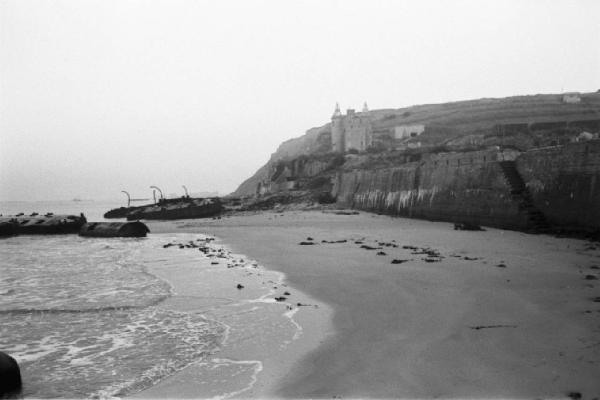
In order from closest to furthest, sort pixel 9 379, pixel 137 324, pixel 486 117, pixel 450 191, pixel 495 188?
pixel 9 379, pixel 137 324, pixel 495 188, pixel 450 191, pixel 486 117

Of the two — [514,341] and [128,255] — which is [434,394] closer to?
[514,341]

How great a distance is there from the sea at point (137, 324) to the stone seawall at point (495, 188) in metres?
10.7

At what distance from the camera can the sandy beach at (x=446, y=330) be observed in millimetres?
4449

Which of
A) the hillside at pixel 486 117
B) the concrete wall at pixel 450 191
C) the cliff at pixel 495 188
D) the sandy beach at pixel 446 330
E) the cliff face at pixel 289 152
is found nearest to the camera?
the sandy beach at pixel 446 330

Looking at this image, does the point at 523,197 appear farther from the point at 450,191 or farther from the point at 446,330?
the point at 446,330

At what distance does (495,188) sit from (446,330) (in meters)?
14.5

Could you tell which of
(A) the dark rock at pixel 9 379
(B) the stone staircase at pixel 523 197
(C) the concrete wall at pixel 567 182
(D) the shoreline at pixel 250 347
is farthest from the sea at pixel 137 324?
(C) the concrete wall at pixel 567 182

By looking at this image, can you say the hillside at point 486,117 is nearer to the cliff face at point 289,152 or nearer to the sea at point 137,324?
the cliff face at point 289,152

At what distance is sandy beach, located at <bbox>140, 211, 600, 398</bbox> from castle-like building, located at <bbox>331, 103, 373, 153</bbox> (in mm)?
79455

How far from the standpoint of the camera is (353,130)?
3590 inches

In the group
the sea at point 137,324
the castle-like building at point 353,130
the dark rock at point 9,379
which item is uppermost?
the castle-like building at point 353,130

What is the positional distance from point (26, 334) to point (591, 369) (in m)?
8.18

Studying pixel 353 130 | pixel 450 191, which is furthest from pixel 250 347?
pixel 353 130

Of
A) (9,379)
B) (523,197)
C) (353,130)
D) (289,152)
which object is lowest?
(9,379)
